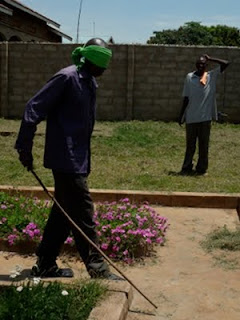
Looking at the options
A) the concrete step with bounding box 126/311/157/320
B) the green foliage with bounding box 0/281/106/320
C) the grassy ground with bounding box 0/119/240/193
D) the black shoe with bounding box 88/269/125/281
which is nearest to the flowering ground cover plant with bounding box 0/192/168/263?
the black shoe with bounding box 88/269/125/281

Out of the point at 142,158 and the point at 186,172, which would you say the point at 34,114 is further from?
the point at 142,158

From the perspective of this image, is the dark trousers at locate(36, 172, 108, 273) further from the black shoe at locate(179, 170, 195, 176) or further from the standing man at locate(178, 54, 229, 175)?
the standing man at locate(178, 54, 229, 175)

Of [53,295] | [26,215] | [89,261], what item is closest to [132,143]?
[26,215]

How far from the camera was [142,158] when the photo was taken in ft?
32.8

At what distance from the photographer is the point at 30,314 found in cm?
305

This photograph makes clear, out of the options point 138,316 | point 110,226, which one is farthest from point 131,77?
point 138,316

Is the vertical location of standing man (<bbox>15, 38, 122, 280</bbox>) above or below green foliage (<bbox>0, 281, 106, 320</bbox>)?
above

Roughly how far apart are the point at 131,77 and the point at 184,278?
34.5 feet

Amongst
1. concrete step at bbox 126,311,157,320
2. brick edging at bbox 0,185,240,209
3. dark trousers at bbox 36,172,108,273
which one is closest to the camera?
concrete step at bbox 126,311,157,320

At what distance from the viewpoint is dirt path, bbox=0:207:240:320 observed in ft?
12.6

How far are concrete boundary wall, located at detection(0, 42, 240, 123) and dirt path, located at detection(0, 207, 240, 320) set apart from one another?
897 centimetres

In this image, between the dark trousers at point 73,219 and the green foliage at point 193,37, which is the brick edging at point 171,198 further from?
the green foliage at point 193,37

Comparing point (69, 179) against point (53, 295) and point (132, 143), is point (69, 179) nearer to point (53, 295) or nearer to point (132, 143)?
point (53, 295)

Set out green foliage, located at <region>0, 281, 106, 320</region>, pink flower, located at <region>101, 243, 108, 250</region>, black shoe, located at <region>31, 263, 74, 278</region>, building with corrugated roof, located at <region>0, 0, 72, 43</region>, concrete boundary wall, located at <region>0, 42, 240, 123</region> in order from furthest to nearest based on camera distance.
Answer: building with corrugated roof, located at <region>0, 0, 72, 43</region>
concrete boundary wall, located at <region>0, 42, 240, 123</region>
pink flower, located at <region>101, 243, 108, 250</region>
black shoe, located at <region>31, 263, 74, 278</region>
green foliage, located at <region>0, 281, 106, 320</region>
